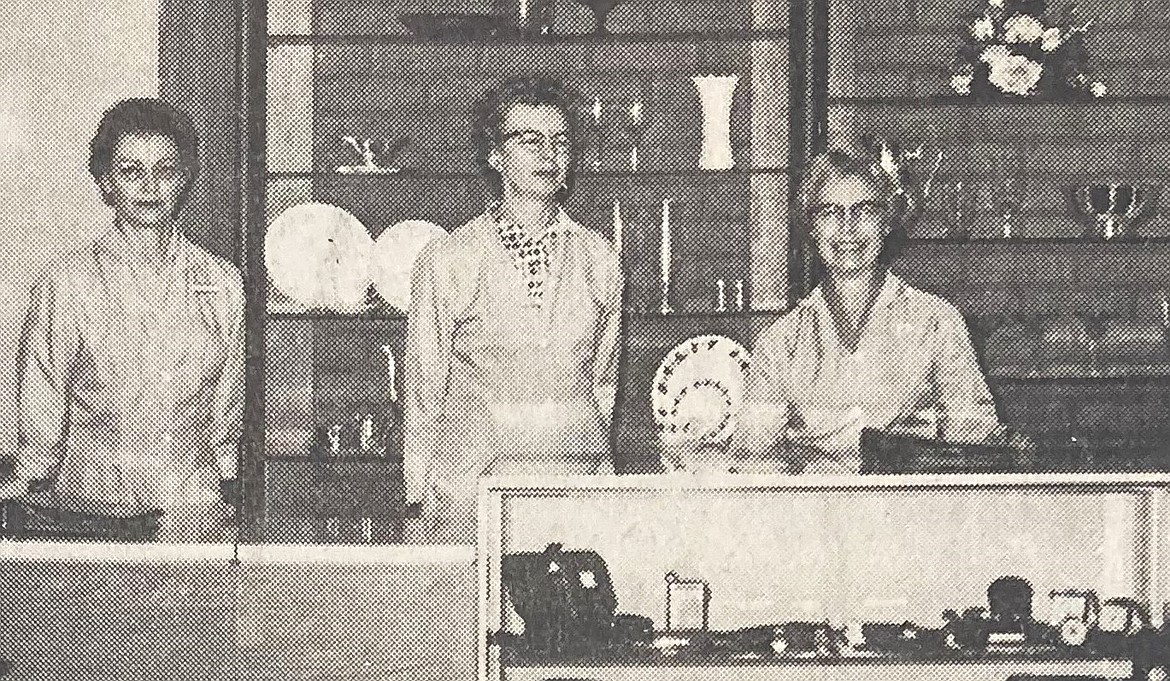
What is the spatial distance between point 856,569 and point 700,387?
0.54 metres

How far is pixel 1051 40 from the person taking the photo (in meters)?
3.15

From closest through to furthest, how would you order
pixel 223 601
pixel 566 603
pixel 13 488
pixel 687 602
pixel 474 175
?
1. pixel 223 601
2. pixel 566 603
3. pixel 687 602
4. pixel 13 488
5. pixel 474 175

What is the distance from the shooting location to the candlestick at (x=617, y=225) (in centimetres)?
313

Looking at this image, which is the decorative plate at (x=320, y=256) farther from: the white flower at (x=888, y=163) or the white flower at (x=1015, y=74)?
the white flower at (x=1015, y=74)

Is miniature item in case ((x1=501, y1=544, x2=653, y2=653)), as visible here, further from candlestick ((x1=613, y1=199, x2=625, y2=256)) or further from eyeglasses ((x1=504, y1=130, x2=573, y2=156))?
eyeglasses ((x1=504, y1=130, x2=573, y2=156))

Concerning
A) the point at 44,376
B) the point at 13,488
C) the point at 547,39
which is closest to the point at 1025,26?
the point at 547,39

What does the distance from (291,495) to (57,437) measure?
1.73ft

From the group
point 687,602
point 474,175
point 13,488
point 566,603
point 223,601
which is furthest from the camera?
point 474,175

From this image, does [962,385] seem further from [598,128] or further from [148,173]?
[148,173]

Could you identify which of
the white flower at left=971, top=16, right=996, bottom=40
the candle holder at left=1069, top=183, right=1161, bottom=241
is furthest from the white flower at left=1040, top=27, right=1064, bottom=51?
the candle holder at left=1069, top=183, right=1161, bottom=241

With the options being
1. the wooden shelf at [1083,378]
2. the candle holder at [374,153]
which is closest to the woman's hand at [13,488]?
the candle holder at [374,153]

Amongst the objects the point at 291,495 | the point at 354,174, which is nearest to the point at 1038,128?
the point at 354,174

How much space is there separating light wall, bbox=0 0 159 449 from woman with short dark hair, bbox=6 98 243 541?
42 mm

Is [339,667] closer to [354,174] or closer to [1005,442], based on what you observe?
[354,174]
